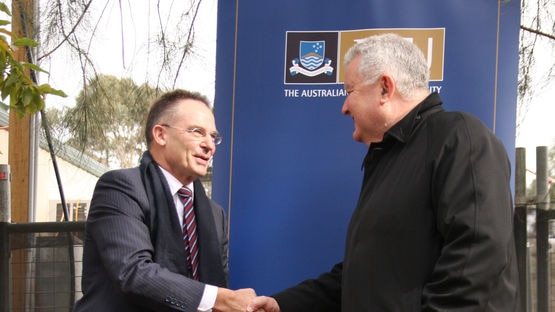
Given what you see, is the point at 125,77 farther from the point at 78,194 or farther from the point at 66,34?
the point at 78,194

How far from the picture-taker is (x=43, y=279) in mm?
4340

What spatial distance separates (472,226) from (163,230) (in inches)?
46.7

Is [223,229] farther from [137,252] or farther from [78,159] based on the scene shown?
[78,159]

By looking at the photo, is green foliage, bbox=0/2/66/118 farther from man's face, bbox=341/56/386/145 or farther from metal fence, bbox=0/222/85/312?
man's face, bbox=341/56/386/145

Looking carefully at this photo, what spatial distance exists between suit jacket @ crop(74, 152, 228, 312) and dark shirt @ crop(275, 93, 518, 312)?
2.11ft

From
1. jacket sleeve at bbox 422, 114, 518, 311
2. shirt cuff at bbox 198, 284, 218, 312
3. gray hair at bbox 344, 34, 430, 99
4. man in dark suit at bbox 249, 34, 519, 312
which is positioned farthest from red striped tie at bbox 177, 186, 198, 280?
jacket sleeve at bbox 422, 114, 518, 311

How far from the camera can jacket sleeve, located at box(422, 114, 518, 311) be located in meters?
1.99

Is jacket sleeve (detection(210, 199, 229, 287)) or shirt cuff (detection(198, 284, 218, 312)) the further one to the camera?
jacket sleeve (detection(210, 199, 229, 287))

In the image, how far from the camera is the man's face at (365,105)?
7.84ft


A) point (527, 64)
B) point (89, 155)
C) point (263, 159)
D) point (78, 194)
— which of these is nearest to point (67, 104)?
A: point (89, 155)

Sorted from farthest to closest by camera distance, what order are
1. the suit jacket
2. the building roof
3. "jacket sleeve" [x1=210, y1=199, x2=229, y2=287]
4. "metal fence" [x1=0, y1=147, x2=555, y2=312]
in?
the building roof → "metal fence" [x1=0, y1=147, x2=555, y2=312] → "jacket sleeve" [x1=210, y1=199, x2=229, y2=287] → the suit jacket

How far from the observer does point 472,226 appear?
1992 mm

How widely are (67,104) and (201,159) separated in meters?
1.79

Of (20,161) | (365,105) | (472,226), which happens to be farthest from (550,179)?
(20,161)
